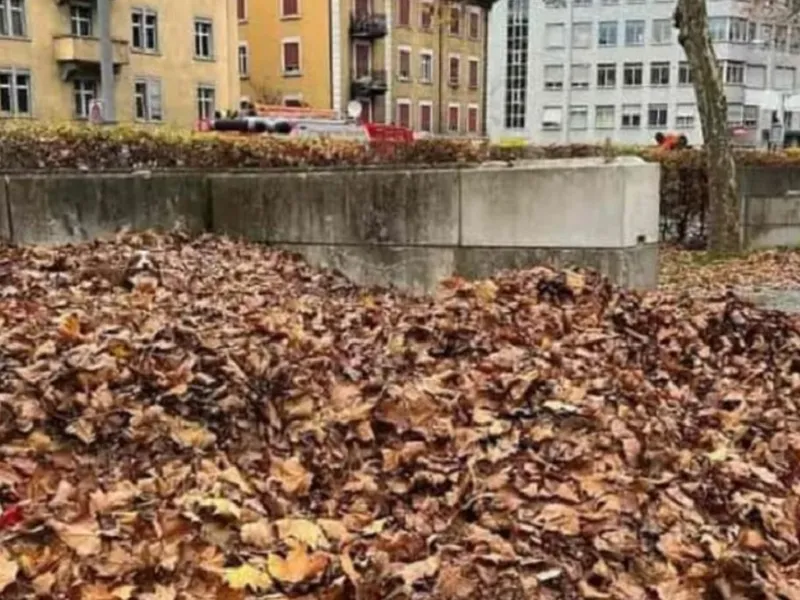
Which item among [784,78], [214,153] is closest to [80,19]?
[214,153]

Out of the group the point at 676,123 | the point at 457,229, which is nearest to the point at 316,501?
the point at 457,229

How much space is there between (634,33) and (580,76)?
4.32m

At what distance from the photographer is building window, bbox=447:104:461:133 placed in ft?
179

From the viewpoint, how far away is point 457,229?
21.7ft

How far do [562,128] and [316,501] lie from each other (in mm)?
67061

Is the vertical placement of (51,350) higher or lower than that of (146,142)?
lower

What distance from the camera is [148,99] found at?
36406 millimetres

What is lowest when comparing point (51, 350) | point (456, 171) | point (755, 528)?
point (755, 528)

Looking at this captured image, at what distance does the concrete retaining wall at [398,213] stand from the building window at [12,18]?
28.5 metres

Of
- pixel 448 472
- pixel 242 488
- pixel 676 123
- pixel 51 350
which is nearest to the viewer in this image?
pixel 242 488

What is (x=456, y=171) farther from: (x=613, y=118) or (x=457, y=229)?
(x=613, y=118)

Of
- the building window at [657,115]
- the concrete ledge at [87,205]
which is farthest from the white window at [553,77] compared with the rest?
the concrete ledge at [87,205]

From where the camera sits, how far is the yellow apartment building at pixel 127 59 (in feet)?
108

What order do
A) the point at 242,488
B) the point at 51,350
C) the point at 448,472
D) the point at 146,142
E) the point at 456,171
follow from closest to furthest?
1. the point at 242,488
2. the point at 448,472
3. the point at 51,350
4. the point at 456,171
5. the point at 146,142
